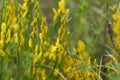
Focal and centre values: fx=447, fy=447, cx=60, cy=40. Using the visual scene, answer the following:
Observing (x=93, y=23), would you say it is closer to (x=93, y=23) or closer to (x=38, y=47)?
(x=93, y=23)

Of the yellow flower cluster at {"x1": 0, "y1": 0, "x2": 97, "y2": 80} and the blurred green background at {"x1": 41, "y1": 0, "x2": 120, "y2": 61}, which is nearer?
the yellow flower cluster at {"x1": 0, "y1": 0, "x2": 97, "y2": 80}

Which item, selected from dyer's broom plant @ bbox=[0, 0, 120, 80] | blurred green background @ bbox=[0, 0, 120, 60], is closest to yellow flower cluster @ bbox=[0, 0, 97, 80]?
dyer's broom plant @ bbox=[0, 0, 120, 80]

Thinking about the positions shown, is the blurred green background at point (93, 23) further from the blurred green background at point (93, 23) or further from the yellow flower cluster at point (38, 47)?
the yellow flower cluster at point (38, 47)

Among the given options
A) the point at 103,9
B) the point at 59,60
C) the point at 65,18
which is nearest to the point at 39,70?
the point at 59,60

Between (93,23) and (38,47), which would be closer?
(38,47)

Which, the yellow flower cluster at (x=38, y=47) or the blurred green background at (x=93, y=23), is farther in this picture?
the blurred green background at (x=93, y=23)

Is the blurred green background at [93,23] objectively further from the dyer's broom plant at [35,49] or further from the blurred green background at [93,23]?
the dyer's broom plant at [35,49]

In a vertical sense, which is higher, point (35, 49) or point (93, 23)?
point (93, 23)

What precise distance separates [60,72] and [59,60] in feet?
0.32

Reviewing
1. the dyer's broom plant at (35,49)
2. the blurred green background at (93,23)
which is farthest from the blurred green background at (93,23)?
the dyer's broom plant at (35,49)

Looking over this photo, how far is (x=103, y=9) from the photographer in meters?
3.10

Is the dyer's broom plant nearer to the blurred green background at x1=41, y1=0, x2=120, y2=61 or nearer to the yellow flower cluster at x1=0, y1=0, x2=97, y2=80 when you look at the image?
the yellow flower cluster at x1=0, y1=0, x2=97, y2=80

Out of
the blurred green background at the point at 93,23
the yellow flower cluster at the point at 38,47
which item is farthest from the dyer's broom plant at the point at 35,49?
the blurred green background at the point at 93,23

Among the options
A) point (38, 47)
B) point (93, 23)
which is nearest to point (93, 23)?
point (93, 23)
